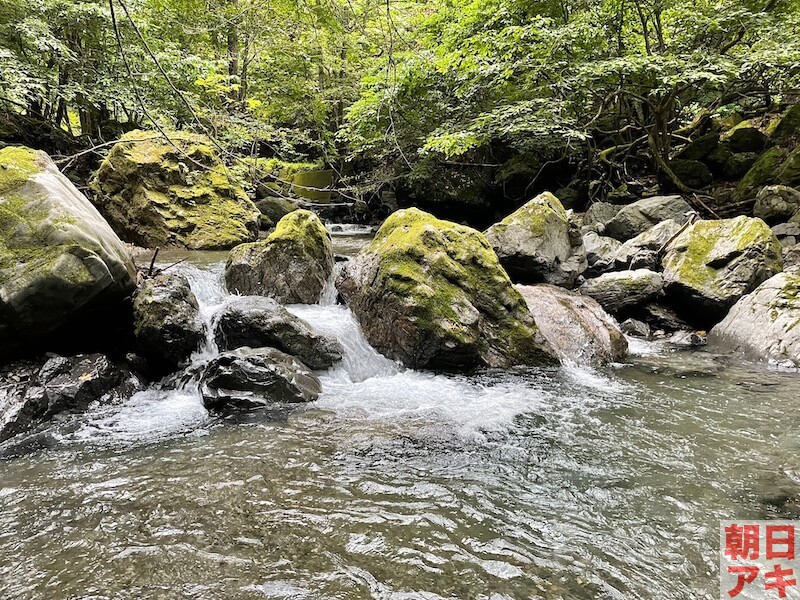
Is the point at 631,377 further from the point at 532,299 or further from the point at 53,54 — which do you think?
the point at 53,54

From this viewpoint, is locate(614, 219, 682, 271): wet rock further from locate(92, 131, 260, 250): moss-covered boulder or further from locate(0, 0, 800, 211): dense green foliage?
locate(92, 131, 260, 250): moss-covered boulder

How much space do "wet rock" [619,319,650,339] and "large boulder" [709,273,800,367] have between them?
1025mm

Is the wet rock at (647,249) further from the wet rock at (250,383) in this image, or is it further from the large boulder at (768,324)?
the wet rock at (250,383)

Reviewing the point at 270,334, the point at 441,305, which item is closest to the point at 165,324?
the point at 270,334

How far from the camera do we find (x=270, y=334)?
6.38 metres

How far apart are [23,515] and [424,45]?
13.0 metres

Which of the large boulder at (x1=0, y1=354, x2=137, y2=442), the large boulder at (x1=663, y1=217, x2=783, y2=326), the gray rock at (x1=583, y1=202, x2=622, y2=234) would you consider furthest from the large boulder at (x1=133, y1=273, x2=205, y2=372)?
the gray rock at (x1=583, y1=202, x2=622, y2=234)

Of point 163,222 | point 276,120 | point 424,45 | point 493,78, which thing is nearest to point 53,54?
point 163,222

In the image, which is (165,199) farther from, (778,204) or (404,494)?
(778,204)

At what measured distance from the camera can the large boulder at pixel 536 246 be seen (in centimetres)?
932

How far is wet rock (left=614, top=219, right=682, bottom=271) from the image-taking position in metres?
9.76

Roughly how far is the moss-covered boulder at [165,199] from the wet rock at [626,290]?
8.79 metres

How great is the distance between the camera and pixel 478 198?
54.6 ft

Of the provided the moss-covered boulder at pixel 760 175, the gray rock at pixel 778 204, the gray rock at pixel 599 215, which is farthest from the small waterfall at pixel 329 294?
the moss-covered boulder at pixel 760 175
